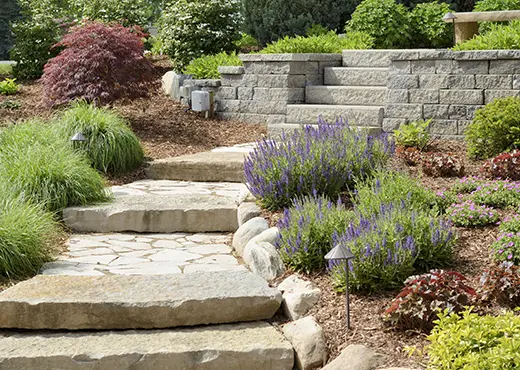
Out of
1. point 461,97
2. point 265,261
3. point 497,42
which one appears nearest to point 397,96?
point 461,97

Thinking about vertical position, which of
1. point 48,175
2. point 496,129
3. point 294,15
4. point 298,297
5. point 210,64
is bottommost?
point 298,297

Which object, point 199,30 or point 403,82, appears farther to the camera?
point 199,30

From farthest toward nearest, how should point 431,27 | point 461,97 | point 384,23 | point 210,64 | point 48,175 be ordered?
point 431,27
point 384,23
point 210,64
point 461,97
point 48,175

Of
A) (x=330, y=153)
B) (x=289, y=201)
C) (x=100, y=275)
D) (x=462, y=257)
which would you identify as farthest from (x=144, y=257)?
(x=462, y=257)

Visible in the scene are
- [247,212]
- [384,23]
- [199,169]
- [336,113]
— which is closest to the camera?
[247,212]

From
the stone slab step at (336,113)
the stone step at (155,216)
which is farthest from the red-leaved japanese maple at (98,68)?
the stone step at (155,216)

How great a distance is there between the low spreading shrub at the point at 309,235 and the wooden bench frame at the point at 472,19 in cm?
560

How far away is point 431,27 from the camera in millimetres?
11641

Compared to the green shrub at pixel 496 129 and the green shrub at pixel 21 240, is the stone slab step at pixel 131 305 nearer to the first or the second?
the green shrub at pixel 21 240

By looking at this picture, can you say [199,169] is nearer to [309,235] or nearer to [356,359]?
[309,235]

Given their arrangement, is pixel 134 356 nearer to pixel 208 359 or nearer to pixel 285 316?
pixel 208 359

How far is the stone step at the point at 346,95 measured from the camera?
9406mm

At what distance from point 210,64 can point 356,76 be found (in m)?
2.22

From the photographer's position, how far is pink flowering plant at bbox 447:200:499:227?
18.1ft
